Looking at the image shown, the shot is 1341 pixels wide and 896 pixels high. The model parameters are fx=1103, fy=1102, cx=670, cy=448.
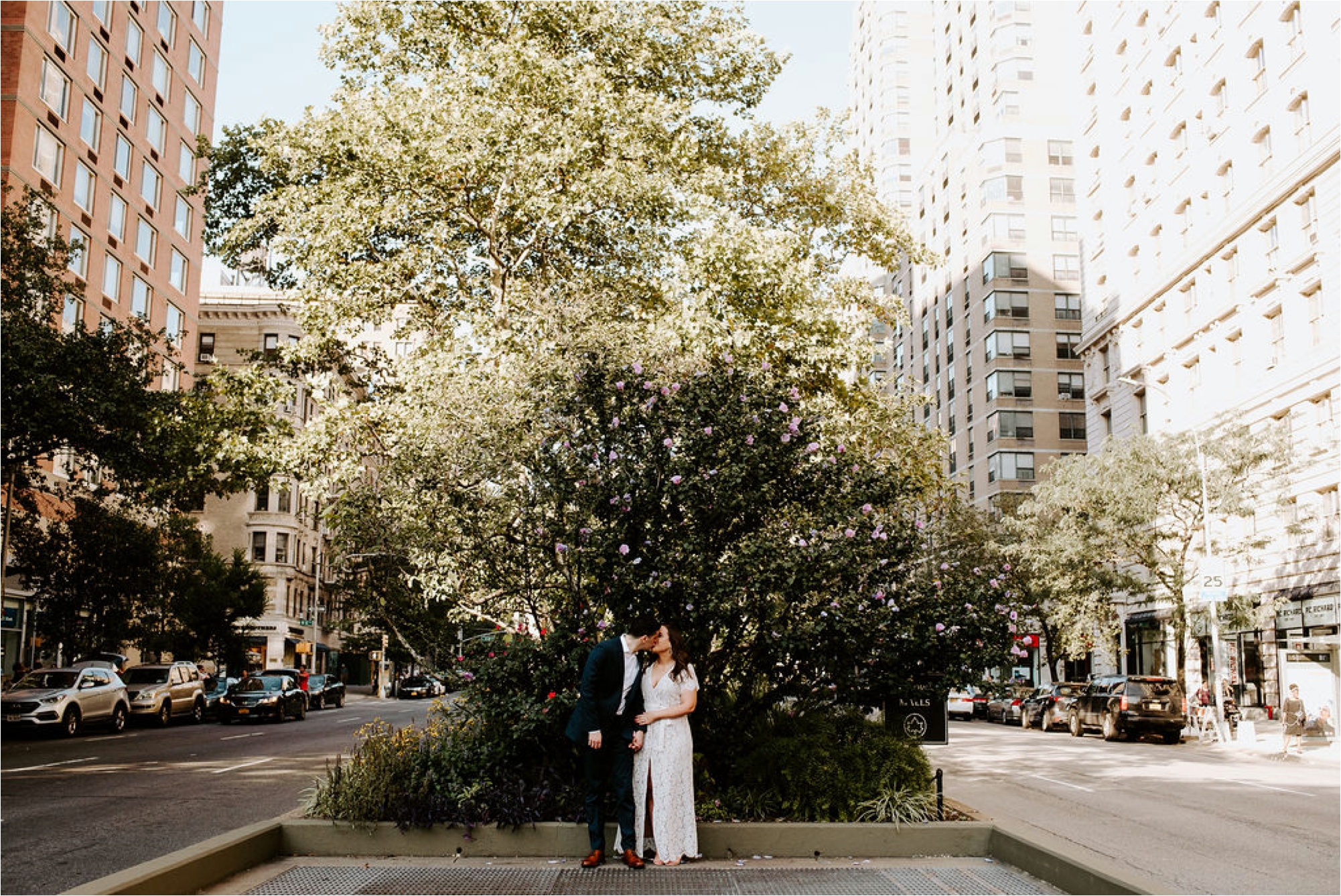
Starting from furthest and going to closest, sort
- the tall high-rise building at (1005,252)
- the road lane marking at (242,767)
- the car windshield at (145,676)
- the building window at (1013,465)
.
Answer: the tall high-rise building at (1005,252), the building window at (1013,465), the car windshield at (145,676), the road lane marking at (242,767)

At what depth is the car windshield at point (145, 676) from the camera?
3169cm

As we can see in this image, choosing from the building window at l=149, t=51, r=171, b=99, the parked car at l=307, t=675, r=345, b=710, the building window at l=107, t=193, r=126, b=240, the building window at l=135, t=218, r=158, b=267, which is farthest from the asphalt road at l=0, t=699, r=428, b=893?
the building window at l=149, t=51, r=171, b=99

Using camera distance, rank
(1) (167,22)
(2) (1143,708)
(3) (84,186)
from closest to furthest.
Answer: (2) (1143,708), (3) (84,186), (1) (167,22)

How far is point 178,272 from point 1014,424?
49413 millimetres

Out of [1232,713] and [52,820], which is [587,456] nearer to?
[52,820]

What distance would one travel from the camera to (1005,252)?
73.2 meters

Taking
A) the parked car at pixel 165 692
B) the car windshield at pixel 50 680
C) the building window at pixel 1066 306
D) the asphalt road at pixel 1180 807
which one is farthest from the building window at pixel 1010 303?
the car windshield at pixel 50 680

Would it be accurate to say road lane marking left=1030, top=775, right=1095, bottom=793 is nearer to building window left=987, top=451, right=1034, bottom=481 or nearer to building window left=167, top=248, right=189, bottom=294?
building window left=167, top=248, right=189, bottom=294

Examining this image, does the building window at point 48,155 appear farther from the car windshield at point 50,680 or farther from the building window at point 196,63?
the car windshield at point 50,680

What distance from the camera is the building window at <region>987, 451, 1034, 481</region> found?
70000mm

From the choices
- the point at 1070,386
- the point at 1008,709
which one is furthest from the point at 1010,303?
the point at 1008,709

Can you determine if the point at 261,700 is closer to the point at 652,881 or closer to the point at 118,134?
the point at 118,134

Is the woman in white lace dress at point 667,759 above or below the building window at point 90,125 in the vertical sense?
below

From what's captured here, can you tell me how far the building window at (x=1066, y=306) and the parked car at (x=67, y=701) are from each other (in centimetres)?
6093
